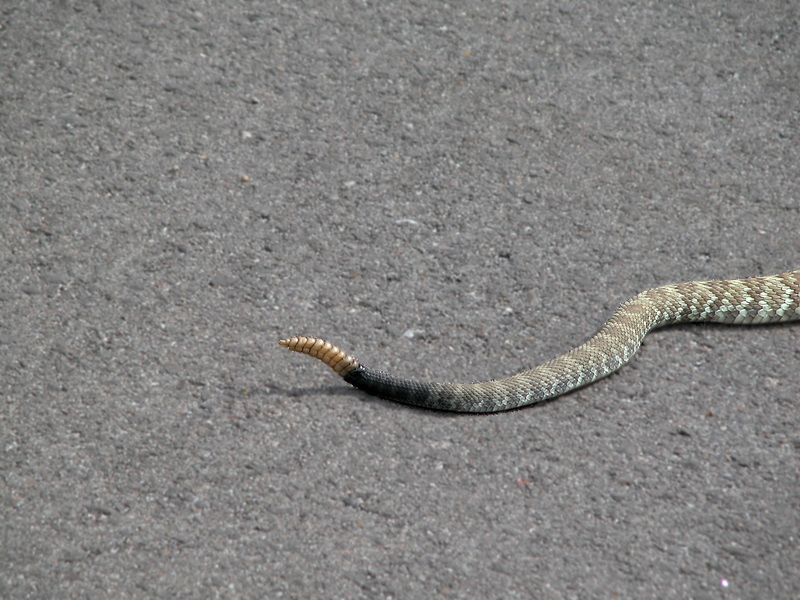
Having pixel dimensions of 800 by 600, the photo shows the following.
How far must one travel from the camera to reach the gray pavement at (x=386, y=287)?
11.3 feet

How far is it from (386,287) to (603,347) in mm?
1218

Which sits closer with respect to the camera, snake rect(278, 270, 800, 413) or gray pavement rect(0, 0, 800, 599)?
gray pavement rect(0, 0, 800, 599)

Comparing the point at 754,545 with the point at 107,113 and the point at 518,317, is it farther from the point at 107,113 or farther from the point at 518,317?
the point at 107,113

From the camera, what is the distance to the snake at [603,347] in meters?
4.09

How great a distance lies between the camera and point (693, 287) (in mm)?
4805

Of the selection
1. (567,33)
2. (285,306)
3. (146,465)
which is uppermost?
(567,33)

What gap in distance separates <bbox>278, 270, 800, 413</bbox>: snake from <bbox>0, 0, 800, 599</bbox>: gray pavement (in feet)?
0.26

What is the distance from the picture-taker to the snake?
13.4 ft

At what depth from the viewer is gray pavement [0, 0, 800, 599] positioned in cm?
343

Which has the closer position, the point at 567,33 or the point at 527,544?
the point at 527,544

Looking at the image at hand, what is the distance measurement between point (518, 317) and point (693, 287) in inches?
40.2

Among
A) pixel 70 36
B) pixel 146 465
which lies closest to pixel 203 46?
pixel 70 36

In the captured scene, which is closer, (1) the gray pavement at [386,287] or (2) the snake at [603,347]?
(1) the gray pavement at [386,287]

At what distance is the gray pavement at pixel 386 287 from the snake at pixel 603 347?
3.1 inches
